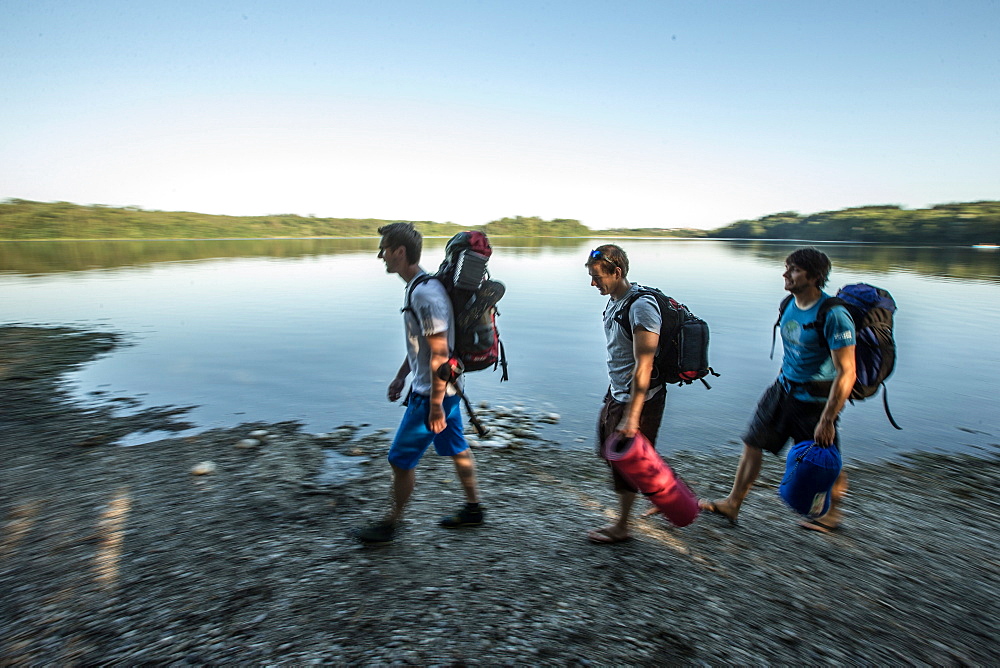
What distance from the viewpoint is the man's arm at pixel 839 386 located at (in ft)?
11.2

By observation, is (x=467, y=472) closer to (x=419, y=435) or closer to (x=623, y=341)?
(x=419, y=435)

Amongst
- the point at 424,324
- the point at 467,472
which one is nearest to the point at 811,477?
the point at 467,472

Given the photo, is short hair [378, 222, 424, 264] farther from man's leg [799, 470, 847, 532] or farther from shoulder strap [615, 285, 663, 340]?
man's leg [799, 470, 847, 532]

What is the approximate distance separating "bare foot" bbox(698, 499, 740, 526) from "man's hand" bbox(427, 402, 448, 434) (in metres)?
2.27

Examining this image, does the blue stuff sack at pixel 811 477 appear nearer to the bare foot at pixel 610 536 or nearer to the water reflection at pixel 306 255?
the bare foot at pixel 610 536

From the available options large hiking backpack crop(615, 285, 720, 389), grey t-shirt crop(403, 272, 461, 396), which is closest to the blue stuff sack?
large hiking backpack crop(615, 285, 720, 389)

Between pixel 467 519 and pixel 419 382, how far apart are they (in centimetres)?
121

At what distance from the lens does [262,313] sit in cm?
1792

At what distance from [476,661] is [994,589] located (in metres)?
3.36

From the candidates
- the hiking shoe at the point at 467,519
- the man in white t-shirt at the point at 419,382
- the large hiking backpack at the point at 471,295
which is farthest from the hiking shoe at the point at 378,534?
the large hiking backpack at the point at 471,295

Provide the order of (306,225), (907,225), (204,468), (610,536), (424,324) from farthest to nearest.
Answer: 1. (306,225)
2. (907,225)
3. (204,468)
4. (610,536)
5. (424,324)

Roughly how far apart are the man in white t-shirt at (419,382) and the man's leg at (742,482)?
205 cm

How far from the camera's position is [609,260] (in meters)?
3.53

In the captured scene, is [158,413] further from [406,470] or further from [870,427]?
[870,427]
